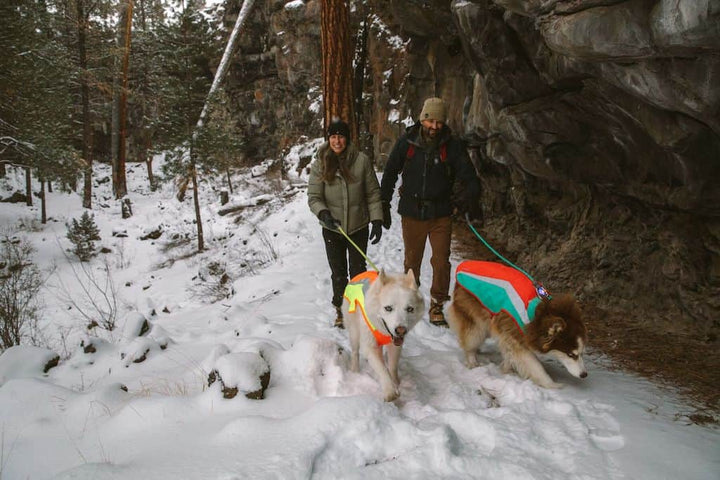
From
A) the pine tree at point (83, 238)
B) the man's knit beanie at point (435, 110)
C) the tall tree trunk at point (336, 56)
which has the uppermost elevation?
the tall tree trunk at point (336, 56)

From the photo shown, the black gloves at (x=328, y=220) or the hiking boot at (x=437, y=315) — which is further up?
the black gloves at (x=328, y=220)

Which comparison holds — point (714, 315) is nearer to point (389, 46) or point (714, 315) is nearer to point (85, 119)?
point (389, 46)

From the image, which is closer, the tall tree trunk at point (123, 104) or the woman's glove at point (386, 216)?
the woman's glove at point (386, 216)

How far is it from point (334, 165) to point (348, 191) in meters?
0.34

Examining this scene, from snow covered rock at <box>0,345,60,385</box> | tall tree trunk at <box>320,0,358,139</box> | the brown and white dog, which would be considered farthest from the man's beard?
snow covered rock at <box>0,345,60,385</box>

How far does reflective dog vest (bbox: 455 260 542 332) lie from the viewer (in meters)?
3.39

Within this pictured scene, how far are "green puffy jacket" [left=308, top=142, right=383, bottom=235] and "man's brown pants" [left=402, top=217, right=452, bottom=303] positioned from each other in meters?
0.59

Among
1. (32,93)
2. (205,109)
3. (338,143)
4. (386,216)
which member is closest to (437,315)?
(386,216)

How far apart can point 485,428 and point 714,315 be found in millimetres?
3528

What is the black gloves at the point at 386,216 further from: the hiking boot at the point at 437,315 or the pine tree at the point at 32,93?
the pine tree at the point at 32,93

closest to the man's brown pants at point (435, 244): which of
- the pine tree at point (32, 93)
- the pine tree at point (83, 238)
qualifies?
the pine tree at point (32, 93)

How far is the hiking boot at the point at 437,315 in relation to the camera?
4996 mm

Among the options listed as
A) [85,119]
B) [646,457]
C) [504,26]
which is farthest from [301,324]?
[85,119]

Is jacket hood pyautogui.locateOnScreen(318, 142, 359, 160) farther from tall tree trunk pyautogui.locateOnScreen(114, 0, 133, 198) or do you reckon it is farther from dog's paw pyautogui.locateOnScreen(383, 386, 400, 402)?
tall tree trunk pyautogui.locateOnScreen(114, 0, 133, 198)
